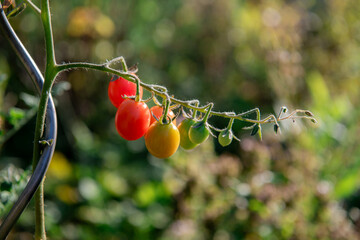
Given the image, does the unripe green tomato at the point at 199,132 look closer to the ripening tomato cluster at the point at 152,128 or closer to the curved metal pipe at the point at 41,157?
the ripening tomato cluster at the point at 152,128

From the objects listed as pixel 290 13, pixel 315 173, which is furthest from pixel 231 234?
pixel 290 13

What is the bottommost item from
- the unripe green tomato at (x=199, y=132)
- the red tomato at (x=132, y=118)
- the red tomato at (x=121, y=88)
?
the unripe green tomato at (x=199, y=132)

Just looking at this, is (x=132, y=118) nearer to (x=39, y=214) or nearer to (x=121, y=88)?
(x=121, y=88)

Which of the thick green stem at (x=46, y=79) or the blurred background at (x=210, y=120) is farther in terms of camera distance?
the blurred background at (x=210, y=120)

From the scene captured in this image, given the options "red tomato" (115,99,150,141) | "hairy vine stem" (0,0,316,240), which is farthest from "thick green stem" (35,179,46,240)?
Answer: "red tomato" (115,99,150,141)

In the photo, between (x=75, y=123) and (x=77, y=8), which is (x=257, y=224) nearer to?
(x=75, y=123)

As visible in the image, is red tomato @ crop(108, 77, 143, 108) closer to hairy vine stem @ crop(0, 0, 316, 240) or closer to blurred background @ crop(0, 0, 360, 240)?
hairy vine stem @ crop(0, 0, 316, 240)

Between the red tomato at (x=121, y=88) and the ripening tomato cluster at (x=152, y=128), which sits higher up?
the red tomato at (x=121, y=88)

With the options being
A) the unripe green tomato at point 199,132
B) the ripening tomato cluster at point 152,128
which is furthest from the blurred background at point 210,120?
the unripe green tomato at point 199,132
